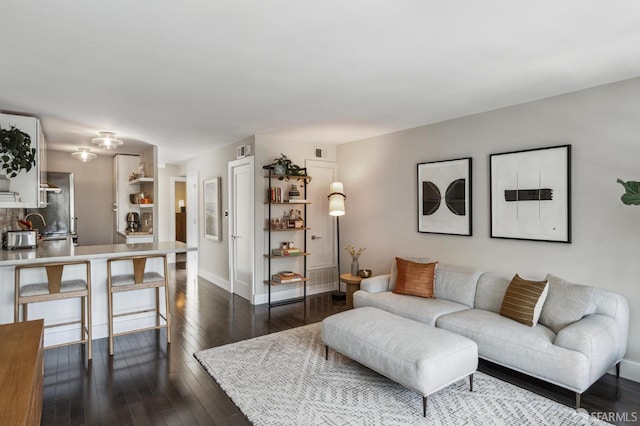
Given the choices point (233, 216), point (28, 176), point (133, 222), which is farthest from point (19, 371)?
point (133, 222)

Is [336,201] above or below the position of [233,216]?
above

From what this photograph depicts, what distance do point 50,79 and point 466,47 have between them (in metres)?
3.17

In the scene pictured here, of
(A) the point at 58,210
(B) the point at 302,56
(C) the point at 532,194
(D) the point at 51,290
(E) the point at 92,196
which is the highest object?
(B) the point at 302,56

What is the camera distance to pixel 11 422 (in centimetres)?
99

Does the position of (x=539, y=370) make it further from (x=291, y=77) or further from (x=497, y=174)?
(x=291, y=77)

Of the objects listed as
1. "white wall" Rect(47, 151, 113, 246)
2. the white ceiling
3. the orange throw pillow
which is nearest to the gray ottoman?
the orange throw pillow

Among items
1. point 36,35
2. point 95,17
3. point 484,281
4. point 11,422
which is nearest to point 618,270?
point 484,281

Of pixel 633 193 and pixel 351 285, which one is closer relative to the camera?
pixel 633 193

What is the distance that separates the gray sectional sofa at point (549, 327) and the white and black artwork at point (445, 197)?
2.27ft

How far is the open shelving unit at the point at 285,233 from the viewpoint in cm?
502

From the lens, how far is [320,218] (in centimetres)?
572

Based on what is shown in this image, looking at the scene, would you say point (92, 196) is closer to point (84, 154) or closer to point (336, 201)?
point (84, 154)

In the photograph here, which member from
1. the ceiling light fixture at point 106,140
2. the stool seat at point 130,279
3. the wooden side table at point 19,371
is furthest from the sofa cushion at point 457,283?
the ceiling light fixture at point 106,140

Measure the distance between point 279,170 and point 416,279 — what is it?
92.7 inches
